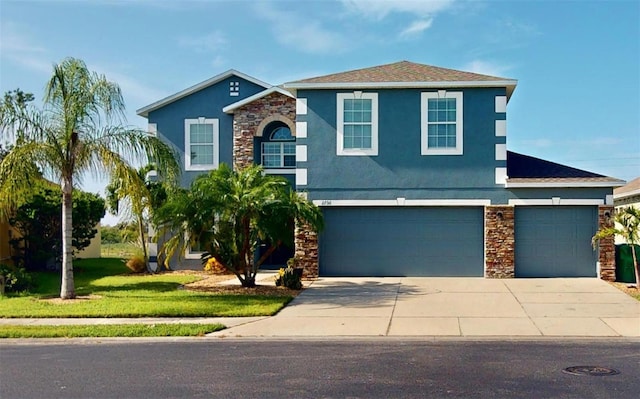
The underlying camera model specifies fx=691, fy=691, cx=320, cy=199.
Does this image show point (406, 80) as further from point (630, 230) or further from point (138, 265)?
point (138, 265)

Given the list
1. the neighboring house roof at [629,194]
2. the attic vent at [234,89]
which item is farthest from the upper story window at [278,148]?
the neighboring house roof at [629,194]

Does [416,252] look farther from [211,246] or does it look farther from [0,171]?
[0,171]

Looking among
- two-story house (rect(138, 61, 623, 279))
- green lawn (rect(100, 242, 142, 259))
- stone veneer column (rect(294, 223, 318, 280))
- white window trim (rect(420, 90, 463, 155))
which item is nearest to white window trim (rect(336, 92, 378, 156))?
two-story house (rect(138, 61, 623, 279))

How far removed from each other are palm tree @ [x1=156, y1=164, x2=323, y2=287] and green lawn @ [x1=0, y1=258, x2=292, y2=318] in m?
1.57

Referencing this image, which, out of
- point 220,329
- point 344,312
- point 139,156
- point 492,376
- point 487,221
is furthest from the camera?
point 487,221

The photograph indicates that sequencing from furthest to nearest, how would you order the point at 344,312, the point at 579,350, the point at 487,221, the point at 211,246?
the point at 487,221
the point at 211,246
the point at 344,312
the point at 579,350

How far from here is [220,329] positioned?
1305 centimetres

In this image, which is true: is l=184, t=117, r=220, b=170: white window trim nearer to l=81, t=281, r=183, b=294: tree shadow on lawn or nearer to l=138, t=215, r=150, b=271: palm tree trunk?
l=138, t=215, r=150, b=271: palm tree trunk

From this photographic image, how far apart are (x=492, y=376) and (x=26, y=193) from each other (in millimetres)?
13747

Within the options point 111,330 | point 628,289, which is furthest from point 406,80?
point 111,330

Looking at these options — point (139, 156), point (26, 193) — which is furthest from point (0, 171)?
point (139, 156)

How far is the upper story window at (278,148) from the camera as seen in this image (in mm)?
24891

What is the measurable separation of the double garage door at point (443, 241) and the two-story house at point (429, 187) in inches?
1.2

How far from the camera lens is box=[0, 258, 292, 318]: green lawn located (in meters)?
14.9
